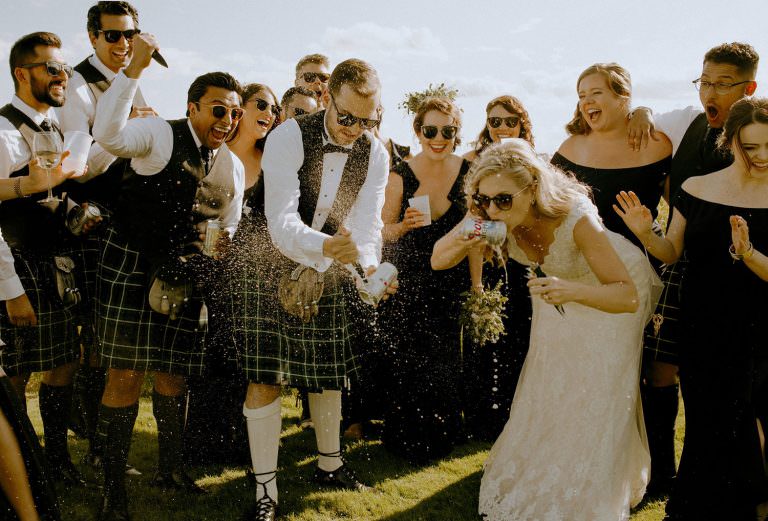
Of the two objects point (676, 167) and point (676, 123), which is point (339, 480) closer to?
point (676, 167)

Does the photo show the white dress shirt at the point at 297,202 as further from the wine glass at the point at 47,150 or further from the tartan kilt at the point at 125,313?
the wine glass at the point at 47,150

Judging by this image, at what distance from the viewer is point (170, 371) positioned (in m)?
3.75

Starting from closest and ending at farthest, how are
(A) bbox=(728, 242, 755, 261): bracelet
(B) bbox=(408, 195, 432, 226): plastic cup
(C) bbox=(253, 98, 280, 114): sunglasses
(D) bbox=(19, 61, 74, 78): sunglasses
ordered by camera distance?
(A) bbox=(728, 242, 755, 261): bracelet < (D) bbox=(19, 61, 74, 78): sunglasses < (B) bbox=(408, 195, 432, 226): plastic cup < (C) bbox=(253, 98, 280, 114): sunglasses

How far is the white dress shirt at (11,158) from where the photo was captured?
3.46 metres

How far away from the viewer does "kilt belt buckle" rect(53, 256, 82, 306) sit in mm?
3852

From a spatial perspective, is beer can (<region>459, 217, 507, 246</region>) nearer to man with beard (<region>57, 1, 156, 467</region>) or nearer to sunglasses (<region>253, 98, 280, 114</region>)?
sunglasses (<region>253, 98, 280, 114</region>)

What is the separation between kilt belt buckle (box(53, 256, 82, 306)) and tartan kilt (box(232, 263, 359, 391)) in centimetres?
97

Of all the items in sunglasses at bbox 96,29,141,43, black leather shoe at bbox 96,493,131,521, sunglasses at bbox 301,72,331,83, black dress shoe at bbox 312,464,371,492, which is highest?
sunglasses at bbox 301,72,331,83

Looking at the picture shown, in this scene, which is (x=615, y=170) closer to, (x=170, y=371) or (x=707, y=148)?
(x=707, y=148)

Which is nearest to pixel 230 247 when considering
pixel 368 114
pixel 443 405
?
pixel 368 114

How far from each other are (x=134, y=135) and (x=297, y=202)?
86cm

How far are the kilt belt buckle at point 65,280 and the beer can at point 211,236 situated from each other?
90 cm

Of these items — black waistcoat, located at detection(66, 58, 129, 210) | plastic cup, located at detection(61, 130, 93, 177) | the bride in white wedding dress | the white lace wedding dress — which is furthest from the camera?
black waistcoat, located at detection(66, 58, 129, 210)

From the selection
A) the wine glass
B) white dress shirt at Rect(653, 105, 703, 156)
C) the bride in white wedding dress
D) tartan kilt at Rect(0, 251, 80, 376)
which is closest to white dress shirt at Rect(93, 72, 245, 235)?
the wine glass
